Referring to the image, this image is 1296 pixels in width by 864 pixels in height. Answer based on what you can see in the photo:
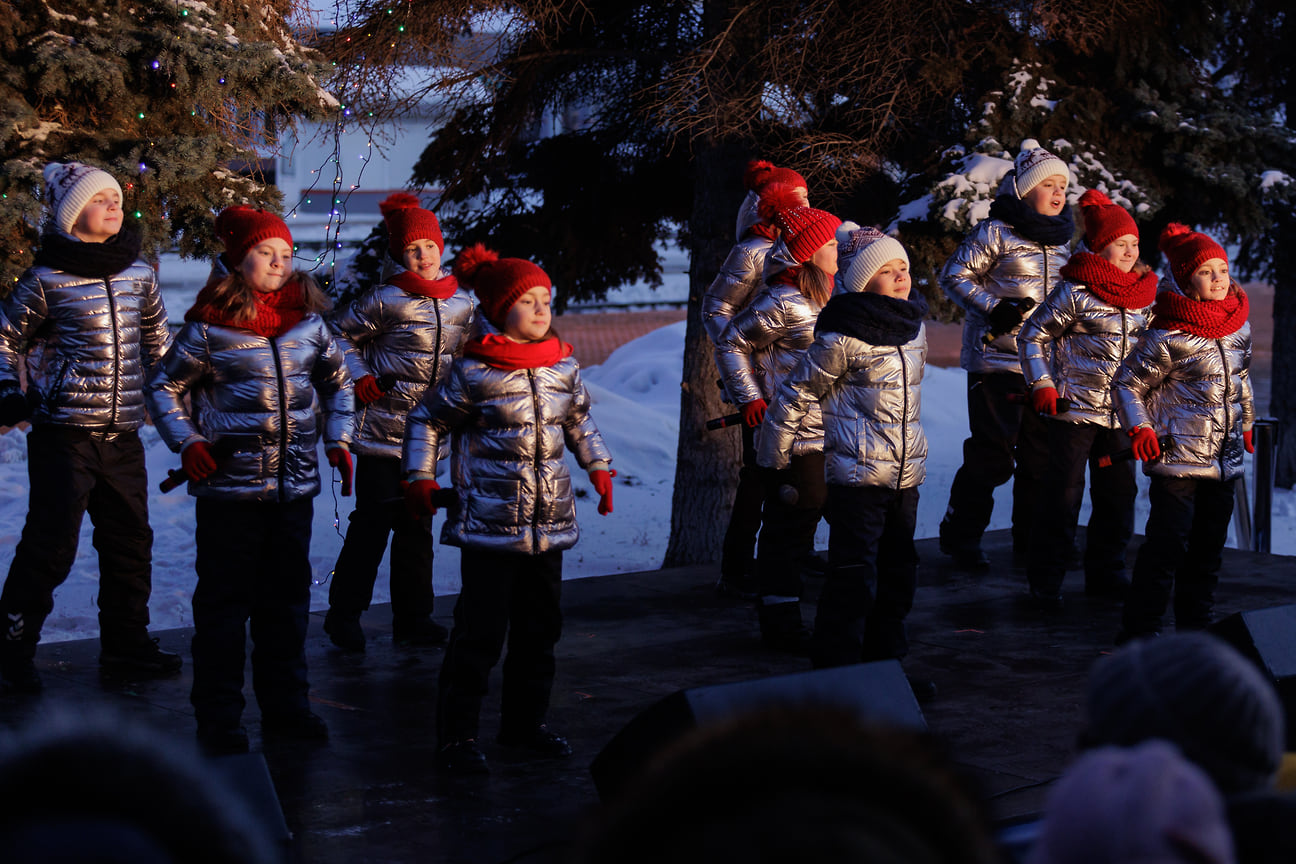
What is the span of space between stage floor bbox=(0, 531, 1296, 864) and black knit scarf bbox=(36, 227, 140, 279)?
157cm

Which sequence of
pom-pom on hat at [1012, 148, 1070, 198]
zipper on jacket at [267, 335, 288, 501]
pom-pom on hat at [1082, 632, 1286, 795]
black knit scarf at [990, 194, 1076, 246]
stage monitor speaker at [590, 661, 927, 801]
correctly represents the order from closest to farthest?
pom-pom on hat at [1082, 632, 1286, 795] < stage monitor speaker at [590, 661, 927, 801] < zipper on jacket at [267, 335, 288, 501] < pom-pom on hat at [1012, 148, 1070, 198] < black knit scarf at [990, 194, 1076, 246]

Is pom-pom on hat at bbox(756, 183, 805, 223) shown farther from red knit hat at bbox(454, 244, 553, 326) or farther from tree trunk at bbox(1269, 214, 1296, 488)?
tree trunk at bbox(1269, 214, 1296, 488)

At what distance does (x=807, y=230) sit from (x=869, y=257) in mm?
821

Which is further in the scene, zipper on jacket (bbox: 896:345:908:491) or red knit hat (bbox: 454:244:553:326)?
zipper on jacket (bbox: 896:345:908:491)

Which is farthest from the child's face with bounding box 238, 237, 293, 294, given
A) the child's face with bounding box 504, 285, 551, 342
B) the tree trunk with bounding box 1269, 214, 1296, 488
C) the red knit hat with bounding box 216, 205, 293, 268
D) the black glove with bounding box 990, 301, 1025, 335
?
the tree trunk with bounding box 1269, 214, 1296, 488

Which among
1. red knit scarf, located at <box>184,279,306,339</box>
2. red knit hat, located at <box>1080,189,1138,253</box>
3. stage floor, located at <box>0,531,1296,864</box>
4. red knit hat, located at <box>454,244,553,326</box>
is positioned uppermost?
red knit hat, located at <box>1080,189,1138,253</box>

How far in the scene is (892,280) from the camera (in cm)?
522

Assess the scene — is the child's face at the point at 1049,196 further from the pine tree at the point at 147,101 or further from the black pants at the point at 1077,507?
the pine tree at the point at 147,101

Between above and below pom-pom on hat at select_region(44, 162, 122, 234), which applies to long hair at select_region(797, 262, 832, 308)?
below

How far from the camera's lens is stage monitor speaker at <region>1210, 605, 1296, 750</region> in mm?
4238

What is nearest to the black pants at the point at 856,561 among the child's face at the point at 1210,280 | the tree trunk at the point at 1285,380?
the child's face at the point at 1210,280

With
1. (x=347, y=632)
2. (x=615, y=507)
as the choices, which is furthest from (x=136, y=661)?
(x=615, y=507)

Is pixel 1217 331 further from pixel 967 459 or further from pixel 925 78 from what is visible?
pixel 925 78

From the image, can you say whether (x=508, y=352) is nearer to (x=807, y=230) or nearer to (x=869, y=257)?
(x=869, y=257)
